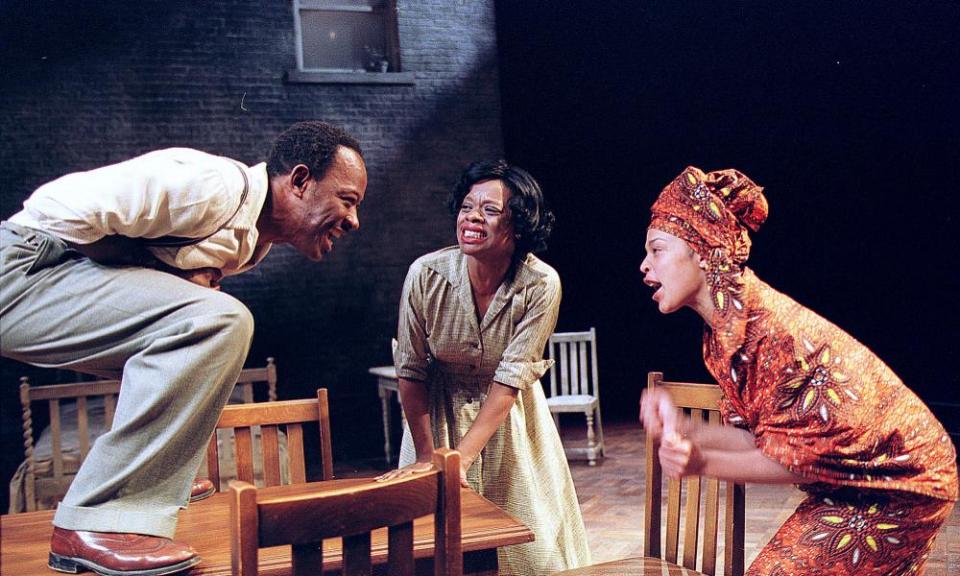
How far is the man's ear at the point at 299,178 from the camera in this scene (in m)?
1.89

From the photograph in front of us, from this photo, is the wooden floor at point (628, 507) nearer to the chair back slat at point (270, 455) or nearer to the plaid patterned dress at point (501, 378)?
the plaid patterned dress at point (501, 378)

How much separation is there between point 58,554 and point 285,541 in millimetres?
560

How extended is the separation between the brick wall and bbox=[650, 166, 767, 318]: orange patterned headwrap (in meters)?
5.16

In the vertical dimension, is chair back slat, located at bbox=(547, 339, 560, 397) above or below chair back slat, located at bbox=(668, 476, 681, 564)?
below

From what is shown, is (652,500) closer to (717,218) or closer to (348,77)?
(717,218)

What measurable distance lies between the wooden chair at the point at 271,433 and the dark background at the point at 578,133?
4.21 m

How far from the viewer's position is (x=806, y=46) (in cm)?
629

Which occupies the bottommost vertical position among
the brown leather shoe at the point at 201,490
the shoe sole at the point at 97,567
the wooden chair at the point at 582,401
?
the wooden chair at the point at 582,401

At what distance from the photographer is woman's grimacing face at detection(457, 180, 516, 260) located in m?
2.38

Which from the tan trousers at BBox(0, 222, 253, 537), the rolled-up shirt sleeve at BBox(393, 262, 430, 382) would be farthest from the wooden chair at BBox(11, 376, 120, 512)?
the tan trousers at BBox(0, 222, 253, 537)

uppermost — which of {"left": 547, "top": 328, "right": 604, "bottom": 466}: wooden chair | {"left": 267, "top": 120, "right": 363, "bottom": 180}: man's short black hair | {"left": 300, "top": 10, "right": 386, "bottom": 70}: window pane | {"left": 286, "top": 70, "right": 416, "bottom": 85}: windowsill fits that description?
{"left": 300, "top": 10, "right": 386, "bottom": 70}: window pane

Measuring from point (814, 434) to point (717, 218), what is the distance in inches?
17.9

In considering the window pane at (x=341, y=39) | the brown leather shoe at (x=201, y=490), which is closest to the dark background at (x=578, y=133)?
the window pane at (x=341, y=39)

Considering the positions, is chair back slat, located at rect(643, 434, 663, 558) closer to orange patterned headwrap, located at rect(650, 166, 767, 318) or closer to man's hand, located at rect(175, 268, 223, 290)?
orange patterned headwrap, located at rect(650, 166, 767, 318)
